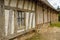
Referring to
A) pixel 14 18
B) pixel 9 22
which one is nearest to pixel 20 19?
pixel 14 18

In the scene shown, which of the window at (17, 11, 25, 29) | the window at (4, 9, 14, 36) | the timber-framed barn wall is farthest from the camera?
the window at (17, 11, 25, 29)

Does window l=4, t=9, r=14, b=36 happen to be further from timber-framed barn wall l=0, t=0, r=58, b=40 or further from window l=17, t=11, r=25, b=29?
window l=17, t=11, r=25, b=29


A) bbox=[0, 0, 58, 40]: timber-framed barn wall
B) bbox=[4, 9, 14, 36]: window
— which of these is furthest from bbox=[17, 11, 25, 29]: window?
bbox=[4, 9, 14, 36]: window

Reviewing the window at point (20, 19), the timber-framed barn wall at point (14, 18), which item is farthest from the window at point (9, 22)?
the window at point (20, 19)

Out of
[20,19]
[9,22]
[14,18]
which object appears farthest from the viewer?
[20,19]

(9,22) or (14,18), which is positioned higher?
(14,18)

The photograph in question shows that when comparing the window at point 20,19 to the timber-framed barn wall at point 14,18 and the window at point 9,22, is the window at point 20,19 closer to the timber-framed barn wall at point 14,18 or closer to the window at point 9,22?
the timber-framed barn wall at point 14,18

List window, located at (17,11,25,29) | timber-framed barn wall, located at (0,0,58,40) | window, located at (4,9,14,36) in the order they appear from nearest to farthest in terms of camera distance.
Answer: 1. timber-framed barn wall, located at (0,0,58,40)
2. window, located at (4,9,14,36)
3. window, located at (17,11,25,29)

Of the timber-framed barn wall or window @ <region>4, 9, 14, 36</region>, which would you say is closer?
the timber-framed barn wall

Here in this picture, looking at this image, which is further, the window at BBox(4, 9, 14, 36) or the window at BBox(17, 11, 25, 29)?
the window at BBox(17, 11, 25, 29)

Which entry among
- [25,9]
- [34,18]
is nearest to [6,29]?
[25,9]

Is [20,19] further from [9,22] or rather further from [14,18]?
[9,22]

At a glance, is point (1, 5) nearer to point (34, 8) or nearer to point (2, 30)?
point (2, 30)

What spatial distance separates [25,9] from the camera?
35.7ft
